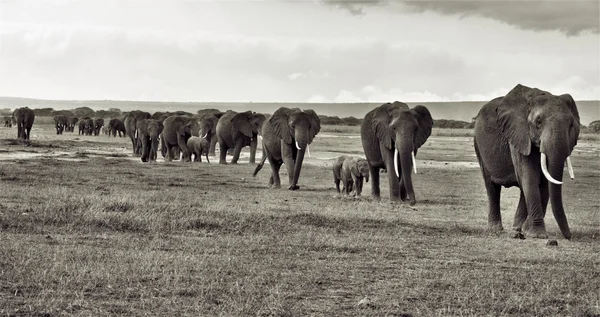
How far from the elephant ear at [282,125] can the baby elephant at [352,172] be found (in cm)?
221

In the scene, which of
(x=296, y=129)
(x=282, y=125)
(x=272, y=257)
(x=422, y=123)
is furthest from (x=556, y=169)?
(x=282, y=125)

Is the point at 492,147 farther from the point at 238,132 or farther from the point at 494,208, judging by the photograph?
the point at 238,132

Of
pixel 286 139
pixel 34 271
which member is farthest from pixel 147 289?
pixel 286 139

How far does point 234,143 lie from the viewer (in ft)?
126

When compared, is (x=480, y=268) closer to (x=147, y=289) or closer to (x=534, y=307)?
(x=534, y=307)

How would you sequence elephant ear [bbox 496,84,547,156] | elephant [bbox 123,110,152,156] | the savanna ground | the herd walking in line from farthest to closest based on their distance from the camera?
elephant [bbox 123,110,152,156] → elephant ear [bbox 496,84,547,156] → the herd walking in line → the savanna ground

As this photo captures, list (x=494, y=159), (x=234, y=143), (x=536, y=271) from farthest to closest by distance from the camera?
(x=234, y=143)
(x=494, y=159)
(x=536, y=271)

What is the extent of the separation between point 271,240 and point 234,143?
25.3m

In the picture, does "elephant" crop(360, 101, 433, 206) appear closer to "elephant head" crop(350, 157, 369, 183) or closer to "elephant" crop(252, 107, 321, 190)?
"elephant head" crop(350, 157, 369, 183)

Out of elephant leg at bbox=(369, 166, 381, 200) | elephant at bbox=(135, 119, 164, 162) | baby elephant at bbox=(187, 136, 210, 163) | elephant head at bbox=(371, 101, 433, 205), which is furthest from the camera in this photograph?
baby elephant at bbox=(187, 136, 210, 163)

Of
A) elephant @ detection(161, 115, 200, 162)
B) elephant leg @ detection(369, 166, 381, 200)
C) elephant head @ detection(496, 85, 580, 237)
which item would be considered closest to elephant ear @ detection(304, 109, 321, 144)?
elephant leg @ detection(369, 166, 381, 200)

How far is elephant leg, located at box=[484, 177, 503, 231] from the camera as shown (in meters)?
16.1

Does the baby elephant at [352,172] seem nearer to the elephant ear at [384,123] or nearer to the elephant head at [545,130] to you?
the elephant ear at [384,123]

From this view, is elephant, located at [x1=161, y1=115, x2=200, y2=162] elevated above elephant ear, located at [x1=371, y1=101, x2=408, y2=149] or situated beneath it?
situated beneath
